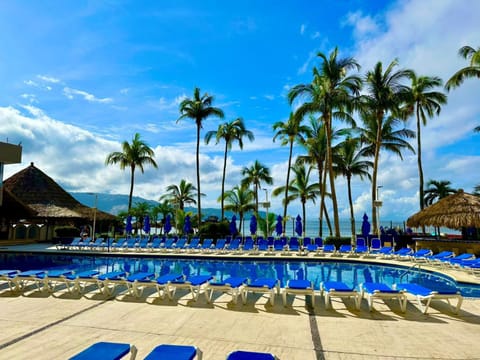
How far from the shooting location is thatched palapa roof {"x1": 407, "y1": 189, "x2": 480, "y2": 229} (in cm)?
1428

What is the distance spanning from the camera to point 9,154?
12.2 m

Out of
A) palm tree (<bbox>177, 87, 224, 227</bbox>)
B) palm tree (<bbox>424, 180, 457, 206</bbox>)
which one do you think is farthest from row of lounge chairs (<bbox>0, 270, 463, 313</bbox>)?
palm tree (<bbox>424, 180, 457, 206</bbox>)

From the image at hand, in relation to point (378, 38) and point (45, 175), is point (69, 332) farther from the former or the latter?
point (45, 175)

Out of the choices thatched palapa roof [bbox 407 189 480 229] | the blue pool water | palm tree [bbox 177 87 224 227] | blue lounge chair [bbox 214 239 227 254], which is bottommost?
the blue pool water

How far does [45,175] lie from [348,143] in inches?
956

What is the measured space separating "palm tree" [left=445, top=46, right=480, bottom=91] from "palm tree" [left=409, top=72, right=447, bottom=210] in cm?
573

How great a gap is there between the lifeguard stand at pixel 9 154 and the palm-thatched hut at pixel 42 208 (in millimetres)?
8623

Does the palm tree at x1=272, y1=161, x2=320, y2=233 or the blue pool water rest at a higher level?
the palm tree at x1=272, y1=161, x2=320, y2=233

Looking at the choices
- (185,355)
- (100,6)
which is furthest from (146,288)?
(100,6)

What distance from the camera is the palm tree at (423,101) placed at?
21547 millimetres

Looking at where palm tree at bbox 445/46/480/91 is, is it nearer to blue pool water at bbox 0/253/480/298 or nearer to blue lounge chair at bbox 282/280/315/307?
blue pool water at bbox 0/253/480/298

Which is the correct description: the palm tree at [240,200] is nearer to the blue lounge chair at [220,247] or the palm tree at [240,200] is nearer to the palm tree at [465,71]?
the blue lounge chair at [220,247]

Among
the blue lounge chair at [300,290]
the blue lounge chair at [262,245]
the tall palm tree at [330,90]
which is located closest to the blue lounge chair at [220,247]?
the blue lounge chair at [262,245]

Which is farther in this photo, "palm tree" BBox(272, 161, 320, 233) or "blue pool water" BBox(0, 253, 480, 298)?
"palm tree" BBox(272, 161, 320, 233)
